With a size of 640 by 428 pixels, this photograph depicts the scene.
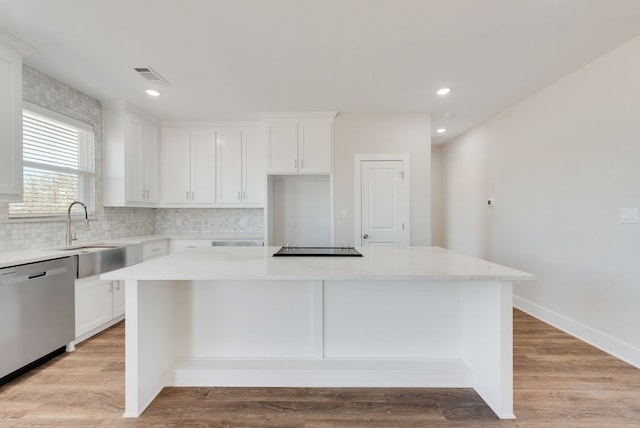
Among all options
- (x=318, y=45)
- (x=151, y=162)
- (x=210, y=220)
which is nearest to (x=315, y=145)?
(x=318, y=45)

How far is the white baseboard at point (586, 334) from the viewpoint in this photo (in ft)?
7.56

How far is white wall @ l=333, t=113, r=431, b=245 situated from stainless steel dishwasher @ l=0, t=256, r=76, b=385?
2.80 m

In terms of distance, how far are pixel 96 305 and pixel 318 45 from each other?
313 cm

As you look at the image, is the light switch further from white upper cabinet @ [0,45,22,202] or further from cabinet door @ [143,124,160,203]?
cabinet door @ [143,124,160,203]

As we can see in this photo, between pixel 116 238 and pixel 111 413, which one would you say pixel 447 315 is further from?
pixel 116 238

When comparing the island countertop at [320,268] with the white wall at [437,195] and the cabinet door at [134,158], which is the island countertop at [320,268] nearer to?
the cabinet door at [134,158]

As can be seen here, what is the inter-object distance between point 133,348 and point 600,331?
3.68 m

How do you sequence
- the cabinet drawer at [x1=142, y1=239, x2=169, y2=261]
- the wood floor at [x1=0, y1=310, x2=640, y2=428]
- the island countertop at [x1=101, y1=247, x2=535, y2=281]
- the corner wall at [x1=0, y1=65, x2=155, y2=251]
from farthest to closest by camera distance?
the cabinet drawer at [x1=142, y1=239, x2=169, y2=261], the corner wall at [x1=0, y1=65, x2=155, y2=251], the wood floor at [x1=0, y1=310, x2=640, y2=428], the island countertop at [x1=101, y1=247, x2=535, y2=281]

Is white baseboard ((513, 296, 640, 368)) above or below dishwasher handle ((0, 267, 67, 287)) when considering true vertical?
below

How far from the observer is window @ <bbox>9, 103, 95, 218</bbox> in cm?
270

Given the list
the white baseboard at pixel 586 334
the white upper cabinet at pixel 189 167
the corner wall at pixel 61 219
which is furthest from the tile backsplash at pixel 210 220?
the white baseboard at pixel 586 334

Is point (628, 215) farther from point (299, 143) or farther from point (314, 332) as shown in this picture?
point (299, 143)

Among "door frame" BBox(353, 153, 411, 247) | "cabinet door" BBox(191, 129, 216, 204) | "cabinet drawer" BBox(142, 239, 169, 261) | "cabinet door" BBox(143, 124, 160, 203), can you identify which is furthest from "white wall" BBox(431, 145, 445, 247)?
"cabinet door" BBox(143, 124, 160, 203)

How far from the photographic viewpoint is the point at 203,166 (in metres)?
4.26
